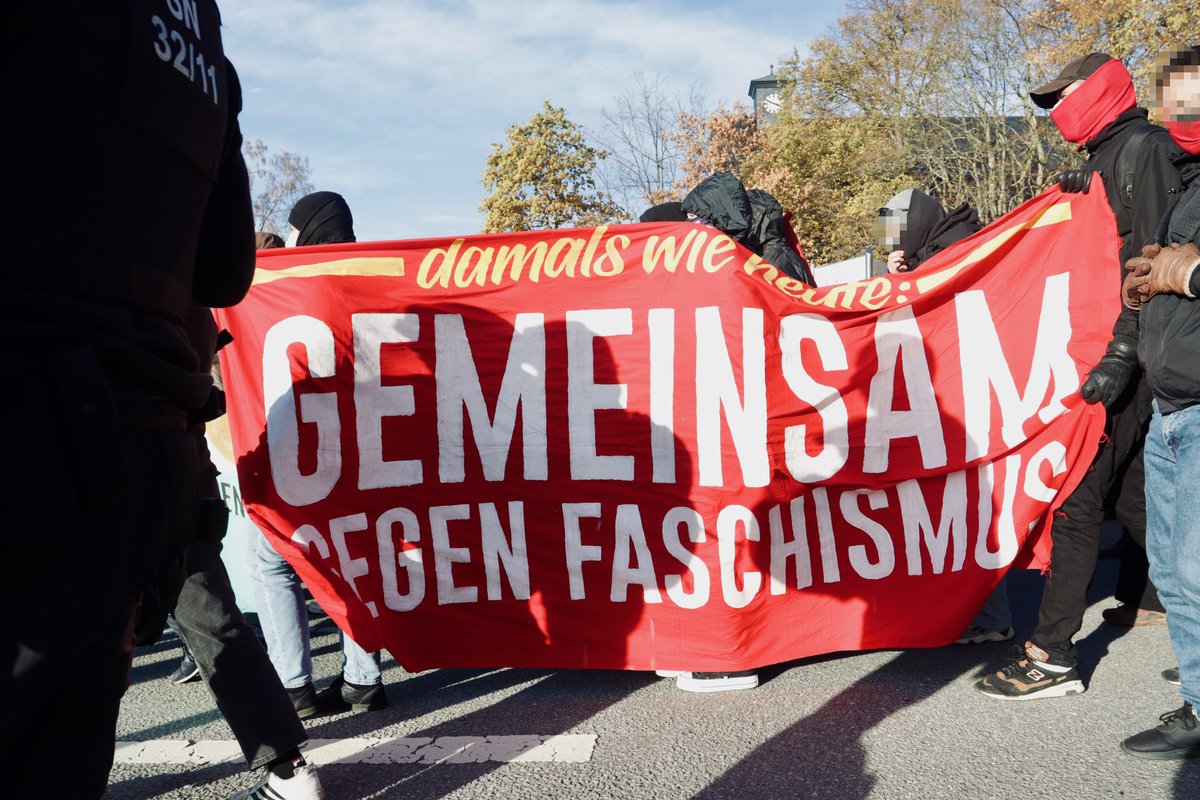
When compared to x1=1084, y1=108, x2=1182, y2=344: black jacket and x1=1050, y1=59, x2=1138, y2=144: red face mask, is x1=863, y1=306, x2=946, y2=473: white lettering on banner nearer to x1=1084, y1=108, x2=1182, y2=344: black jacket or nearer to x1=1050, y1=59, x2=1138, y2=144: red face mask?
x1=1084, y1=108, x2=1182, y2=344: black jacket

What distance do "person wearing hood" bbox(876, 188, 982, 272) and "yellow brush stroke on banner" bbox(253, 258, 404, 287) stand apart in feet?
8.09

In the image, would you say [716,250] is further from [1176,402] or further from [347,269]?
[1176,402]

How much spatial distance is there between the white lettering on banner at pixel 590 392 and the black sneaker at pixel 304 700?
4.08 feet

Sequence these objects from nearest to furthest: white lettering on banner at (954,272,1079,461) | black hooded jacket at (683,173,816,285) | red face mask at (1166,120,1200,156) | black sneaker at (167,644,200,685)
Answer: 1. red face mask at (1166,120,1200,156)
2. white lettering on banner at (954,272,1079,461)
3. black sneaker at (167,644,200,685)
4. black hooded jacket at (683,173,816,285)

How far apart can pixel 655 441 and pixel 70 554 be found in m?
2.55

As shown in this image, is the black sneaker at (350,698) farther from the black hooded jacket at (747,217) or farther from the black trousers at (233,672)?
the black hooded jacket at (747,217)

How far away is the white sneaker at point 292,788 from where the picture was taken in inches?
108

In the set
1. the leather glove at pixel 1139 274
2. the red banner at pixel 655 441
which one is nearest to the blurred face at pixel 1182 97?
the leather glove at pixel 1139 274

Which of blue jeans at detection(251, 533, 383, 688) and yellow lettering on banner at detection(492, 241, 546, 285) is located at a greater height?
yellow lettering on banner at detection(492, 241, 546, 285)

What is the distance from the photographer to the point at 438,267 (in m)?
3.73

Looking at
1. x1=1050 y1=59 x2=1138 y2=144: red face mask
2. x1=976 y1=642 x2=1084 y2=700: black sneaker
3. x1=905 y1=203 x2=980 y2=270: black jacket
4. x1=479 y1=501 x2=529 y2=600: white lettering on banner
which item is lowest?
x1=976 y1=642 x2=1084 y2=700: black sneaker

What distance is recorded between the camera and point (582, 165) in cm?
2889

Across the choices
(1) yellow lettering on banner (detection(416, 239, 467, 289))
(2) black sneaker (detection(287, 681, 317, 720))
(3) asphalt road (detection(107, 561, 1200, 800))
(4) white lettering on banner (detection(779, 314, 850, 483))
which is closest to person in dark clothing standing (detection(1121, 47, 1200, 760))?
(3) asphalt road (detection(107, 561, 1200, 800))

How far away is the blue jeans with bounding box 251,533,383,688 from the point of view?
11.5 feet
